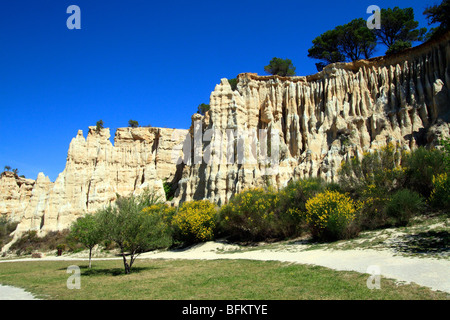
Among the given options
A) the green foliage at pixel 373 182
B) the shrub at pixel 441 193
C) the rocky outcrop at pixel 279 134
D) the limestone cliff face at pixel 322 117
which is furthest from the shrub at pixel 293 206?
the shrub at pixel 441 193

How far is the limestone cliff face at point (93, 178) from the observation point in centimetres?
4978

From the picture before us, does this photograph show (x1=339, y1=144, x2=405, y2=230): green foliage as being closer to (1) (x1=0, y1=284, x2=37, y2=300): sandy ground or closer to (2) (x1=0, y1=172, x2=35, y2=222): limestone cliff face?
(1) (x1=0, y1=284, x2=37, y2=300): sandy ground

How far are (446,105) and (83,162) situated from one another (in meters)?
50.7

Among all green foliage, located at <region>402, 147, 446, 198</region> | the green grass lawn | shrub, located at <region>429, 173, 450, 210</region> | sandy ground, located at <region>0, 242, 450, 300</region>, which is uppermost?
green foliage, located at <region>402, 147, 446, 198</region>

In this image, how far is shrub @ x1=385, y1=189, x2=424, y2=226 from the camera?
20.5 meters

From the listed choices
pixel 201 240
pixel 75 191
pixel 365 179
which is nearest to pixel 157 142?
pixel 75 191

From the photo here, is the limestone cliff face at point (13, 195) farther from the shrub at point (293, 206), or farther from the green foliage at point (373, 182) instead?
the green foliage at point (373, 182)

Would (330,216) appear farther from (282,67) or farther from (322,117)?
(282,67)

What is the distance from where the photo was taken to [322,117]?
1606 inches

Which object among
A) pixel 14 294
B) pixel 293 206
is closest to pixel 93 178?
pixel 293 206

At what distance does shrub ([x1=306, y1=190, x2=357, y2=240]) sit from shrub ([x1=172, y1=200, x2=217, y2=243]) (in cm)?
1091

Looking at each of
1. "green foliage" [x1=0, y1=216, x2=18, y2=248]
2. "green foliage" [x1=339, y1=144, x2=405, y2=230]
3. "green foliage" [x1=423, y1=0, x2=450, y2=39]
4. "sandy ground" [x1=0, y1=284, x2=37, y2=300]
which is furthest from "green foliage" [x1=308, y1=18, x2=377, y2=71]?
"green foliage" [x1=0, y1=216, x2=18, y2=248]

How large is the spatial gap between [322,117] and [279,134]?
18.9ft

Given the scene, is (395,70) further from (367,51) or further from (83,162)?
(83,162)
